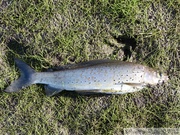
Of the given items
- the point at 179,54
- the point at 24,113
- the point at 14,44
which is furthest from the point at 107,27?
the point at 24,113

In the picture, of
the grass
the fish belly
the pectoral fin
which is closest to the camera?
the fish belly

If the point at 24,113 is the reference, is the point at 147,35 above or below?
above

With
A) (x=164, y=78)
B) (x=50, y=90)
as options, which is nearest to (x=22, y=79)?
(x=50, y=90)

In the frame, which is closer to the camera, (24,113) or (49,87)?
(49,87)

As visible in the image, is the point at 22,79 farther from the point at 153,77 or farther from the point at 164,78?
the point at 164,78

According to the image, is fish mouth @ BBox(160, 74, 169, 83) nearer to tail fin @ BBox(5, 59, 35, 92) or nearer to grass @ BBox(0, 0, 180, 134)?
grass @ BBox(0, 0, 180, 134)

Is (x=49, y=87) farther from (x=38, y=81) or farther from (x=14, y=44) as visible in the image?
(x=14, y=44)

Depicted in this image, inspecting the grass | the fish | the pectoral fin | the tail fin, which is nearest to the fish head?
the fish
